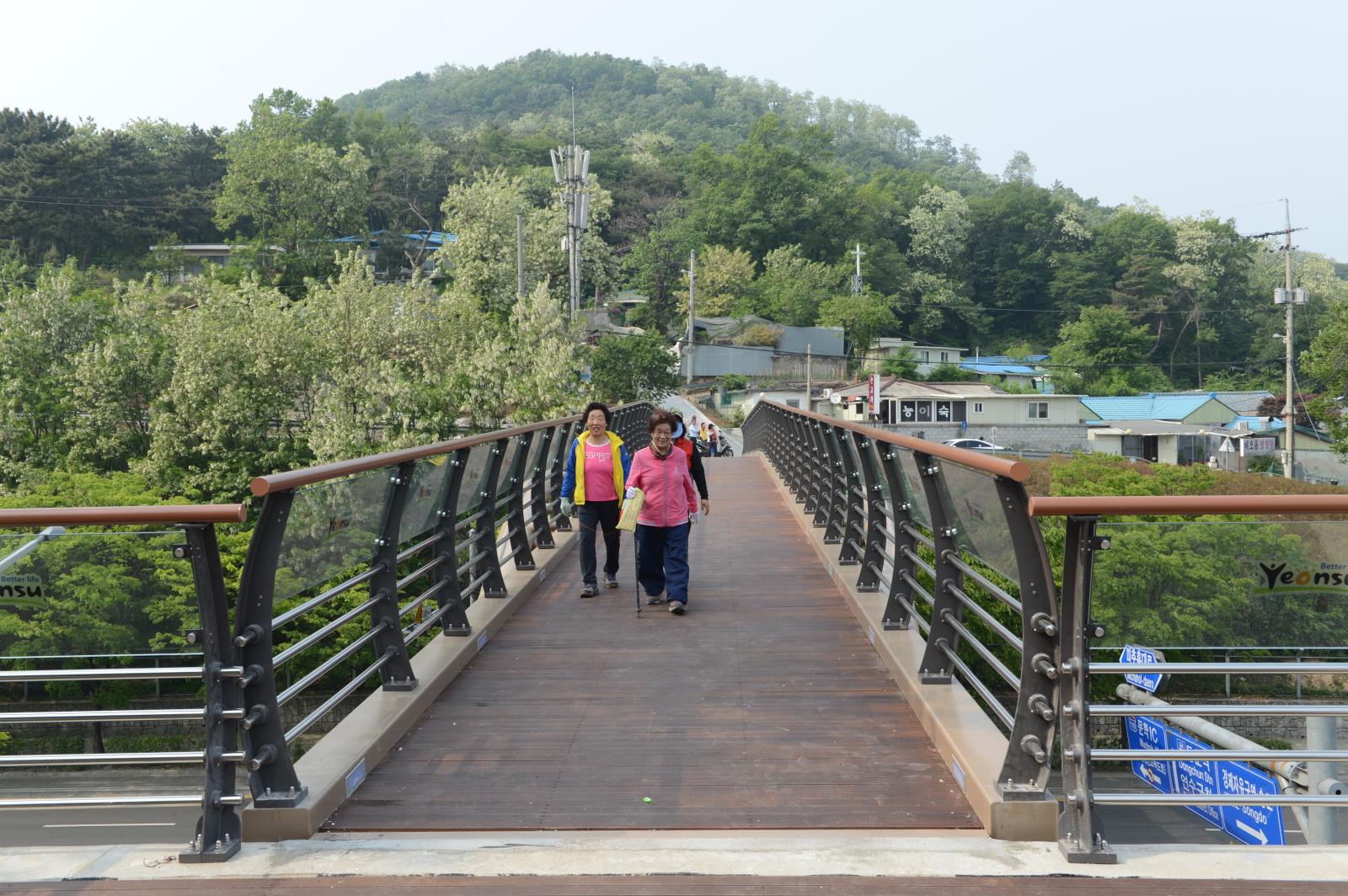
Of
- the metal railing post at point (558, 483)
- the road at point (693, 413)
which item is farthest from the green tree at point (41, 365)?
the metal railing post at point (558, 483)

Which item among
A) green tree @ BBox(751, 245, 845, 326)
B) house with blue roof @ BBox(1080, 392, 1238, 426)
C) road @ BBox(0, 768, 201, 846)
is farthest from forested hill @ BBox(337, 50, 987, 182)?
road @ BBox(0, 768, 201, 846)

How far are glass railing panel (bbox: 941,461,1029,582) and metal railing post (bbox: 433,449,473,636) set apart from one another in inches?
113

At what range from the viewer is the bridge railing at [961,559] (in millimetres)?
3834

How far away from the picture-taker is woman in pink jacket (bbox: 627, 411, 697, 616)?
792 centimetres

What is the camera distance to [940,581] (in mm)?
5359

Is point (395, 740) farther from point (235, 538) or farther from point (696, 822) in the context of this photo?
point (235, 538)

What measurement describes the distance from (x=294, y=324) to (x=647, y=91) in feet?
497

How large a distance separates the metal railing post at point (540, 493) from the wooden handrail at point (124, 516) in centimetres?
634

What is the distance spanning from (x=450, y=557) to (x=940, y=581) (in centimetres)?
281

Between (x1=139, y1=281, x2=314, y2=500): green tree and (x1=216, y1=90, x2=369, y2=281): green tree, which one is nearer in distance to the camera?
(x1=139, y1=281, x2=314, y2=500): green tree

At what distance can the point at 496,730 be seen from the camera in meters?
5.30

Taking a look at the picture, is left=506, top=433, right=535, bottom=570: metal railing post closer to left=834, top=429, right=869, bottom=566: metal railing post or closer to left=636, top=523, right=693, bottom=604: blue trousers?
left=636, top=523, right=693, bottom=604: blue trousers

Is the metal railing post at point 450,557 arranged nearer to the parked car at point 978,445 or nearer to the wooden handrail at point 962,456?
the wooden handrail at point 962,456

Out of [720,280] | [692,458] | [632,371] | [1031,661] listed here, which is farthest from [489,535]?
[720,280]
